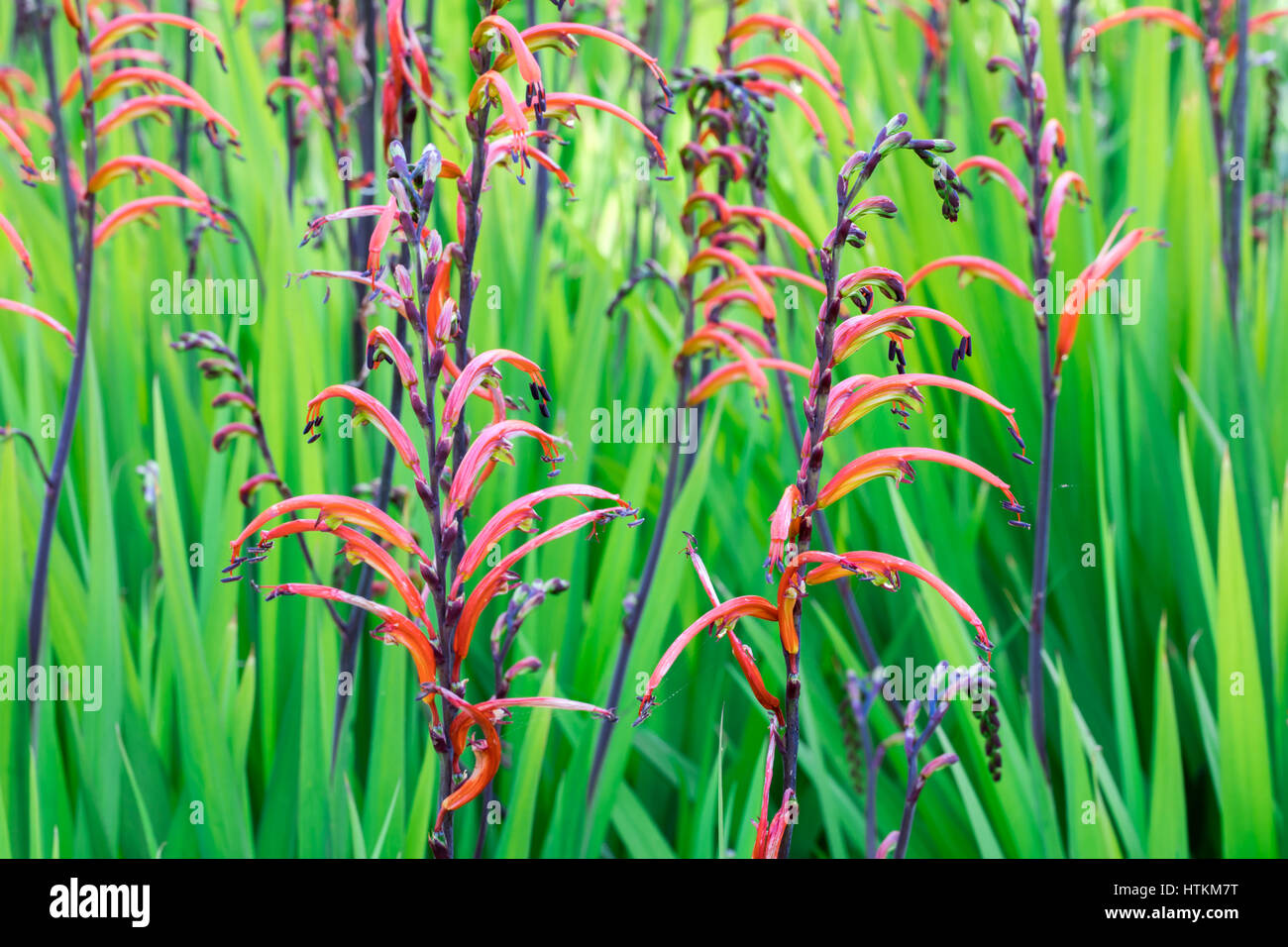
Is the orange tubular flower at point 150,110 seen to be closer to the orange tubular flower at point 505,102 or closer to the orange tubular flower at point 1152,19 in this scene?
the orange tubular flower at point 505,102

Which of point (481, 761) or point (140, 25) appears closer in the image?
point (481, 761)

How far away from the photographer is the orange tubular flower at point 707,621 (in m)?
0.90

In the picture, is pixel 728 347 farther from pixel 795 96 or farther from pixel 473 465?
pixel 473 465

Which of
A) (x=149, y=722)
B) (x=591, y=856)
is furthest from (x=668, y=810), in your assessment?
(x=149, y=722)

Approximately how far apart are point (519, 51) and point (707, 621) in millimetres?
649

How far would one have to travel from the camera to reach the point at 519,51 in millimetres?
1085

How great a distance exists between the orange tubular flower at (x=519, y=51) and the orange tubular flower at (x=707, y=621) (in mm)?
563

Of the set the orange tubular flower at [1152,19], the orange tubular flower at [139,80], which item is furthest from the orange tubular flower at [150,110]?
the orange tubular flower at [1152,19]

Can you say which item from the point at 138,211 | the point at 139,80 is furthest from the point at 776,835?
the point at 139,80

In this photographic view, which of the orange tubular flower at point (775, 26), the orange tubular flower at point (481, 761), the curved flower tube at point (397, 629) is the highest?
the orange tubular flower at point (775, 26)

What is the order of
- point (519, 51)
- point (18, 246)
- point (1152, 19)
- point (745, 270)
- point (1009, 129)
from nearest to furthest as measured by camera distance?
point (519, 51) < point (18, 246) < point (745, 270) < point (1009, 129) < point (1152, 19)

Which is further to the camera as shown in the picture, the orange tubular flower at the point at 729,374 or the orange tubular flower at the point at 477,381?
the orange tubular flower at the point at 729,374

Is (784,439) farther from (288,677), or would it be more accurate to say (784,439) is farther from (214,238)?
(214,238)

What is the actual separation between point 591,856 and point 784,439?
104 cm
